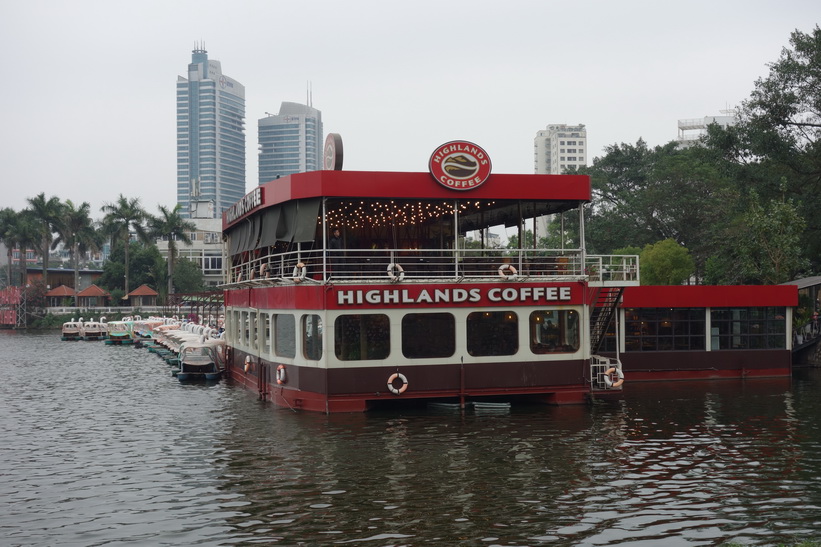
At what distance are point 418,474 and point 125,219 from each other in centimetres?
11122

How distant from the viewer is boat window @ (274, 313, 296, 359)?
32406mm

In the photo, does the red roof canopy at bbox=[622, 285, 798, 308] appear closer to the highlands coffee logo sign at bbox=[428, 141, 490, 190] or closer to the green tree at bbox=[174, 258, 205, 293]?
the highlands coffee logo sign at bbox=[428, 141, 490, 190]

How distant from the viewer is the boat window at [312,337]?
30.2 meters

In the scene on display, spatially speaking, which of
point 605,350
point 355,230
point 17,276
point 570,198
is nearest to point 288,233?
point 355,230

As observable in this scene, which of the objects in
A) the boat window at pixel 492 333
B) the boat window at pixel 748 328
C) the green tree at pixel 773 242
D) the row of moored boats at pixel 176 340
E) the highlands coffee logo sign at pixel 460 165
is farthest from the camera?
the green tree at pixel 773 242

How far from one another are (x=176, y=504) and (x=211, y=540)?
3.15 metres

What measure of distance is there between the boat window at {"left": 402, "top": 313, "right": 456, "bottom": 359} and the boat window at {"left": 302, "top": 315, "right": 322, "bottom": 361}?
10.2 ft

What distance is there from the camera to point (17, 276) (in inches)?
6722

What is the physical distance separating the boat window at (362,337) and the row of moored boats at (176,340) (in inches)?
725

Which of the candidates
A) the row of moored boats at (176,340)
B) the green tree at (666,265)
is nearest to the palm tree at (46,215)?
the row of moored boats at (176,340)

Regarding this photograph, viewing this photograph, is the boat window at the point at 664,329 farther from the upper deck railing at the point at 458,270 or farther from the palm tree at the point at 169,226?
the palm tree at the point at 169,226

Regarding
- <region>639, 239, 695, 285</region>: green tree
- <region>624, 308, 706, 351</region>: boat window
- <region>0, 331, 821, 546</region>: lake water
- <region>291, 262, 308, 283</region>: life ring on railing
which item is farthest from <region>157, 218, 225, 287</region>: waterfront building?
<region>291, 262, 308, 283</region>: life ring on railing

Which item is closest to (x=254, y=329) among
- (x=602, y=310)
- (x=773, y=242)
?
(x=602, y=310)

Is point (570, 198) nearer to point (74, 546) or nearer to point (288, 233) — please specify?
point (288, 233)
